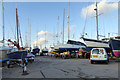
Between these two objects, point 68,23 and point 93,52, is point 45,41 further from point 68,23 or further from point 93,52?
point 93,52

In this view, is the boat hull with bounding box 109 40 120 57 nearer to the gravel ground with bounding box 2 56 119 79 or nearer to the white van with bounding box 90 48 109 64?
the white van with bounding box 90 48 109 64

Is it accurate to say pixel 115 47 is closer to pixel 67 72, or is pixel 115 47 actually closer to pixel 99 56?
pixel 99 56

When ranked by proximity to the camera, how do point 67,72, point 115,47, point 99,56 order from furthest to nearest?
point 115,47, point 99,56, point 67,72

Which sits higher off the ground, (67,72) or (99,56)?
Result: (99,56)

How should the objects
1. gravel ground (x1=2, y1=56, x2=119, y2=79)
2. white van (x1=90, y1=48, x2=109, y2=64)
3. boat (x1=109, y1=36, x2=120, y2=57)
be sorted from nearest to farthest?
gravel ground (x1=2, y1=56, x2=119, y2=79) → white van (x1=90, y1=48, x2=109, y2=64) → boat (x1=109, y1=36, x2=120, y2=57)

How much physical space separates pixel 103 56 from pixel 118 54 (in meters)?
5.82

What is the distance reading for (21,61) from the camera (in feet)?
46.4

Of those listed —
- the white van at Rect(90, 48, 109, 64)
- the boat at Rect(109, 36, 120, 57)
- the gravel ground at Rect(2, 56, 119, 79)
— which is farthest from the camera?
the boat at Rect(109, 36, 120, 57)

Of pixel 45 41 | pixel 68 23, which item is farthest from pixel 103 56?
pixel 45 41

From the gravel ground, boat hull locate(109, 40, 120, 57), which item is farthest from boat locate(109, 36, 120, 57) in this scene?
the gravel ground

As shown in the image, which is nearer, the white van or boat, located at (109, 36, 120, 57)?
the white van

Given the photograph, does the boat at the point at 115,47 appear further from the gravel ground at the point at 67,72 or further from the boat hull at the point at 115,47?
the gravel ground at the point at 67,72

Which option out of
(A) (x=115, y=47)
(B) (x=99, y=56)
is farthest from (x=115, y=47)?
(B) (x=99, y=56)

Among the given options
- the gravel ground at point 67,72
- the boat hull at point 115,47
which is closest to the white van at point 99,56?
the gravel ground at point 67,72
